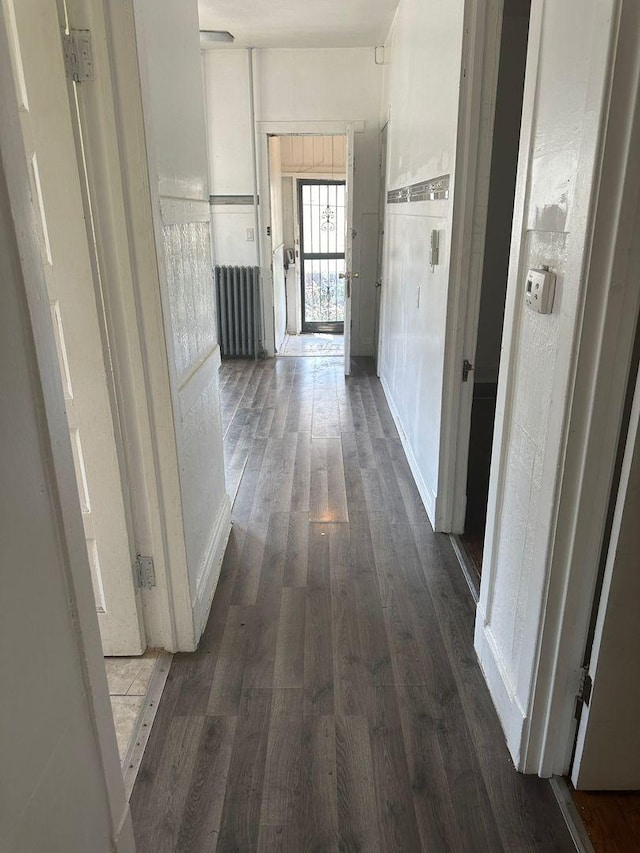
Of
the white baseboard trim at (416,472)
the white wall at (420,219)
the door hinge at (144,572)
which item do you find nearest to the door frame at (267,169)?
the white wall at (420,219)

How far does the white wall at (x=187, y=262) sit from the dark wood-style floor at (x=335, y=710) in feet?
0.87

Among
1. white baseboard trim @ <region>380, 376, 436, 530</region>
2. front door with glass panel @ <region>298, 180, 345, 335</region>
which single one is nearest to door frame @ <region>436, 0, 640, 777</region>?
white baseboard trim @ <region>380, 376, 436, 530</region>

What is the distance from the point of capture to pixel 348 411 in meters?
4.58

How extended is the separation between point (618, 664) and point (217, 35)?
527 centimetres

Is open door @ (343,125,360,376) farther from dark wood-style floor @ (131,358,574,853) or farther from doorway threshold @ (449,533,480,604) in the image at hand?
doorway threshold @ (449,533,480,604)

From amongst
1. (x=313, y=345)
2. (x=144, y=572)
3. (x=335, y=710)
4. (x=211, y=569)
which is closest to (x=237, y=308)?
(x=313, y=345)

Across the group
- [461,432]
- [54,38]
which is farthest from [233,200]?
[54,38]

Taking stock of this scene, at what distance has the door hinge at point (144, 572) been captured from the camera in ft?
6.43

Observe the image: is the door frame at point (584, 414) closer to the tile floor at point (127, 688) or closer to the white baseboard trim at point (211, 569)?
the white baseboard trim at point (211, 569)

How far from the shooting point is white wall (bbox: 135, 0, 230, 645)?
1.75 m

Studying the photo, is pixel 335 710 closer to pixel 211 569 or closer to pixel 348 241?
pixel 211 569

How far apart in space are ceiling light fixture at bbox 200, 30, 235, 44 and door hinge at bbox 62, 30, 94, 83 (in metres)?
3.98

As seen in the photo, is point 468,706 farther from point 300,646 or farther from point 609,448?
point 609,448

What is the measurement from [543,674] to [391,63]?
472cm
